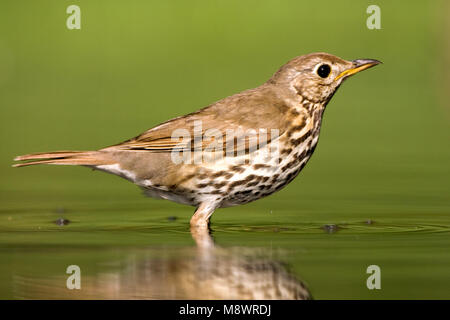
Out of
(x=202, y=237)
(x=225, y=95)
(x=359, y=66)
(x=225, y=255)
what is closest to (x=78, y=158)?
(x=202, y=237)

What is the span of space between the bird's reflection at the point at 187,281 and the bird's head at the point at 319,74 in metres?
2.60

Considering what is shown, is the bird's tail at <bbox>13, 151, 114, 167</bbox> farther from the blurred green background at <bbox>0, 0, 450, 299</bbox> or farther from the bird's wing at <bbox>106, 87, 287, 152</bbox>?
the blurred green background at <bbox>0, 0, 450, 299</bbox>

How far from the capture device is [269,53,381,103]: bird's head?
10.3m

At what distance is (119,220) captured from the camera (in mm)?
10242

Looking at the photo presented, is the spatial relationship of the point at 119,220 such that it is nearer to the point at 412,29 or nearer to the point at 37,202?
the point at 37,202

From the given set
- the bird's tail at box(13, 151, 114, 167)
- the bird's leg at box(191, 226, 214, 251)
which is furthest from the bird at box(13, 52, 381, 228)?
the bird's leg at box(191, 226, 214, 251)

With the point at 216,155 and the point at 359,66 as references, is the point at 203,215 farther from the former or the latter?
the point at 359,66

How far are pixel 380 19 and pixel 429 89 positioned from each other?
9.70ft

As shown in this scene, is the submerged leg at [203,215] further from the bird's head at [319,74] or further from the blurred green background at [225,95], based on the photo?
the bird's head at [319,74]

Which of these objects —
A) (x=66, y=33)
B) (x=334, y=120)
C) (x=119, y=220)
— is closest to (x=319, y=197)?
(x=119, y=220)

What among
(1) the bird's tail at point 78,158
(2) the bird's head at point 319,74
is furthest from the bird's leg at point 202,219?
(2) the bird's head at point 319,74

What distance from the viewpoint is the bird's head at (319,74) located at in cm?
1027

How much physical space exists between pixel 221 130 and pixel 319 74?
3.71ft

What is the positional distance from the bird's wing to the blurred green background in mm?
729
